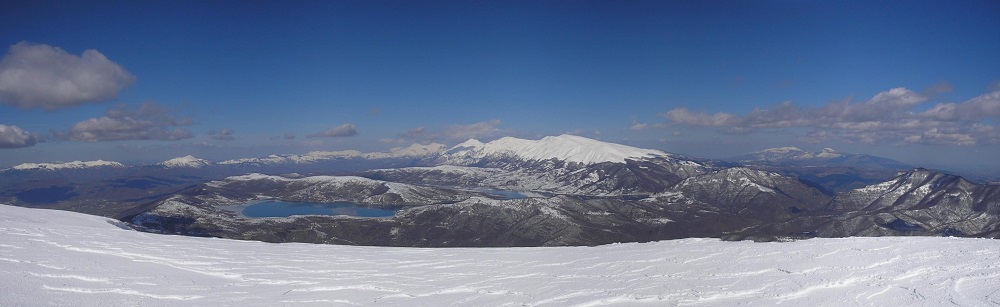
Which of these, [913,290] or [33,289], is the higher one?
[33,289]

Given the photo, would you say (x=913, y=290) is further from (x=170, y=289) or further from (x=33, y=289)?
(x=33, y=289)

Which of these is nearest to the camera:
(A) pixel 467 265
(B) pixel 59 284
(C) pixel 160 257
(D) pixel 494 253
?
(B) pixel 59 284

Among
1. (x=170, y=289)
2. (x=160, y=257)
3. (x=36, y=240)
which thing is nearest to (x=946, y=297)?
(x=170, y=289)

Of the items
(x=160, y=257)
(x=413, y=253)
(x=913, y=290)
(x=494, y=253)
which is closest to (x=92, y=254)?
(x=160, y=257)

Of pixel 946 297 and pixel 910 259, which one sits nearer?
pixel 946 297

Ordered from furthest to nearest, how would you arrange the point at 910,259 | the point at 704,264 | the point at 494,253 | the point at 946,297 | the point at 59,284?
the point at 494,253 < the point at 704,264 < the point at 910,259 < the point at 59,284 < the point at 946,297

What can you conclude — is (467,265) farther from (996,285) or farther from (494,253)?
(996,285)
